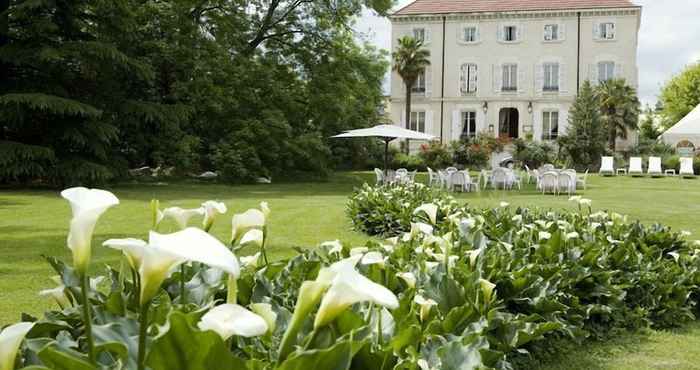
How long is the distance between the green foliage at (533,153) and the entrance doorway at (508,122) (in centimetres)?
523

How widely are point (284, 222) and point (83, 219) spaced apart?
9.95 m

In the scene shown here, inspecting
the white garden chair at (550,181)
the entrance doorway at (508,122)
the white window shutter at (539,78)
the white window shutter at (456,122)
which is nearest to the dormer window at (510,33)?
the white window shutter at (539,78)

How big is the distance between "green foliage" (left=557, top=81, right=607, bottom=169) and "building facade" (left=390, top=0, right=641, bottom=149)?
3.95m

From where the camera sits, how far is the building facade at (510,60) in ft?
120

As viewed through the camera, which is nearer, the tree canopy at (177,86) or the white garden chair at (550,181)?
the tree canopy at (177,86)

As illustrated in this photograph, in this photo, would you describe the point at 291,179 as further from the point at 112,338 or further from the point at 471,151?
the point at 112,338

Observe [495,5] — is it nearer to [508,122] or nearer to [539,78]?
[539,78]

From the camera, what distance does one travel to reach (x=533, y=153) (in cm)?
3250

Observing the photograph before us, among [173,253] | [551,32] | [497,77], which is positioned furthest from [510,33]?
[173,253]

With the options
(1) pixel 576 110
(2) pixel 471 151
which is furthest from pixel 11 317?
(1) pixel 576 110

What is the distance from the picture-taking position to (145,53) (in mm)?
22406

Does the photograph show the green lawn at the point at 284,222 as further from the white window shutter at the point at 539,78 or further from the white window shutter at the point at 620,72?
the white window shutter at the point at 539,78

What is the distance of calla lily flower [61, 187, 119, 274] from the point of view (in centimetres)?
118

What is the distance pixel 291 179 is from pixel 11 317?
20714 mm
